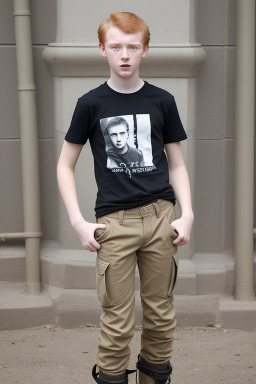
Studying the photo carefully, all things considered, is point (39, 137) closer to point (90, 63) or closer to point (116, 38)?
point (90, 63)

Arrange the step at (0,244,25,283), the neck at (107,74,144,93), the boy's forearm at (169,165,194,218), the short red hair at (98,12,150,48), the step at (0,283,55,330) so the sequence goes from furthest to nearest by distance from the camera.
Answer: the step at (0,244,25,283)
the step at (0,283,55,330)
the boy's forearm at (169,165,194,218)
the neck at (107,74,144,93)
the short red hair at (98,12,150,48)

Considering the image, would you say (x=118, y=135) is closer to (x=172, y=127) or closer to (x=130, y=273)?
(x=172, y=127)

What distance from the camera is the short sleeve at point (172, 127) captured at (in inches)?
139

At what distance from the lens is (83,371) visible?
14.7 feet

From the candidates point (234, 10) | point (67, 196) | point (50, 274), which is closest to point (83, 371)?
point (50, 274)

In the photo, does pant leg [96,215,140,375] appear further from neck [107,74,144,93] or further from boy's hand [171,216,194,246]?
neck [107,74,144,93]

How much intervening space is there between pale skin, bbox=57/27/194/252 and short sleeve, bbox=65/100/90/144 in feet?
0.14

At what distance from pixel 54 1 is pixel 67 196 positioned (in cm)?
204

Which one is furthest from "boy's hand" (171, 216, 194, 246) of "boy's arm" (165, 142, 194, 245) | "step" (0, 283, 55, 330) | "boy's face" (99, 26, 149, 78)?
"step" (0, 283, 55, 330)

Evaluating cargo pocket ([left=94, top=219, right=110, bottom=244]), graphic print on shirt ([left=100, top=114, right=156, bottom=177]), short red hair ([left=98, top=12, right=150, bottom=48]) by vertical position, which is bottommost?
cargo pocket ([left=94, top=219, right=110, bottom=244])

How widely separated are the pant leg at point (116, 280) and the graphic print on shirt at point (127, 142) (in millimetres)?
231

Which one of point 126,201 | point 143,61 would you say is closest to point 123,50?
point 126,201

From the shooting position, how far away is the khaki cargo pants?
3.44 m

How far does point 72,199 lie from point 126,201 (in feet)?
0.74
